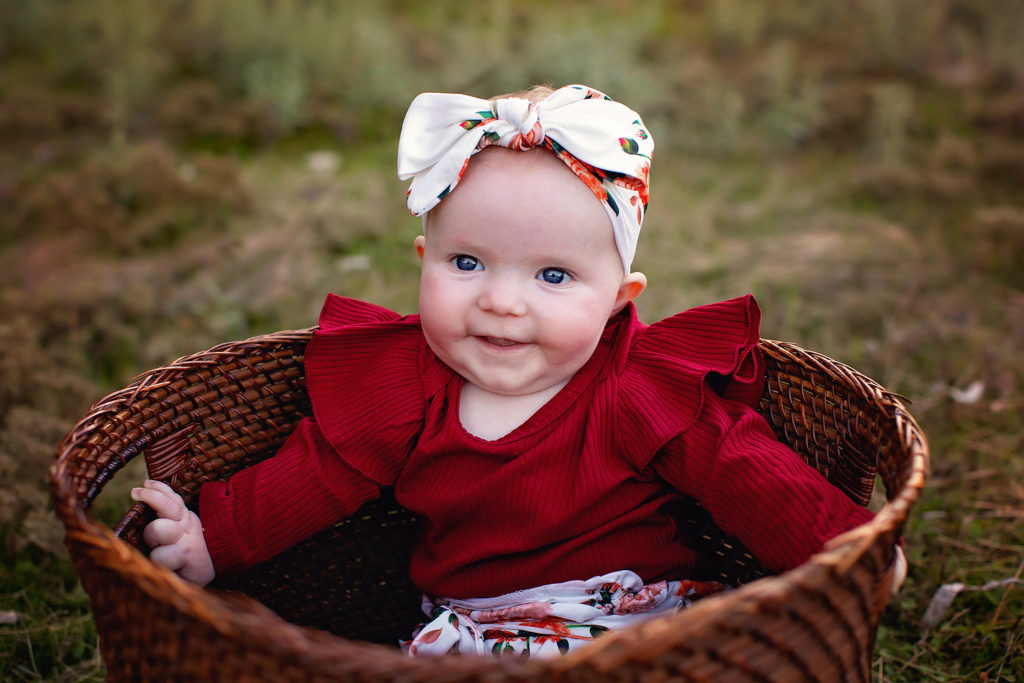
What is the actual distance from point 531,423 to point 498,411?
76 mm

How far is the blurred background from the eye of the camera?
2352 millimetres

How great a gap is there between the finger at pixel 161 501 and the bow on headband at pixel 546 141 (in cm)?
74

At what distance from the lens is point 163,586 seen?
112 centimetres

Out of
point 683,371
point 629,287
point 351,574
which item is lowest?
point 351,574

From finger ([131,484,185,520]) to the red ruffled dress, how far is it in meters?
0.07

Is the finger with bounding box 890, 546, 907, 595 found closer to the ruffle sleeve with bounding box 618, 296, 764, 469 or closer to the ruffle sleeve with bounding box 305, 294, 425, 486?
the ruffle sleeve with bounding box 618, 296, 764, 469

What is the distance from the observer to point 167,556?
165 centimetres

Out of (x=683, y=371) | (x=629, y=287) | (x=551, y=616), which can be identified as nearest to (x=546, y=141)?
(x=629, y=287)

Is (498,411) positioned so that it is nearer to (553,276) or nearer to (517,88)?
(553,276)

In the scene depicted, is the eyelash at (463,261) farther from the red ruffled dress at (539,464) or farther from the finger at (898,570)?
the finger at (898,570)

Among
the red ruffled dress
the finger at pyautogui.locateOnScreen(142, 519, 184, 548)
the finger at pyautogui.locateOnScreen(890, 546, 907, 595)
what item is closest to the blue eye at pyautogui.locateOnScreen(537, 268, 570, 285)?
the red ruffled dress

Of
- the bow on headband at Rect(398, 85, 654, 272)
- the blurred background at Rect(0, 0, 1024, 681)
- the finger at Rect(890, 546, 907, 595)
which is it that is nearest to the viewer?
the finger at Rect(890, 546, 907, 595)

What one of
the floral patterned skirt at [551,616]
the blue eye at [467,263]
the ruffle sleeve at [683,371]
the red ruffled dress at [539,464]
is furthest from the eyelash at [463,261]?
the floral patterned skirt at [551,616]

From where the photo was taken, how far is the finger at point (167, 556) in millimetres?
1653
